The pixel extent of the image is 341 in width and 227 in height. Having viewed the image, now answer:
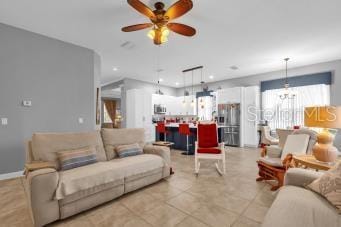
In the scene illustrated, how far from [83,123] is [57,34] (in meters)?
2.03

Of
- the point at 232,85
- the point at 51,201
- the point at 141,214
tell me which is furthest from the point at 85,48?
the point at 232,85

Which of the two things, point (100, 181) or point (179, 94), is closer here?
point (100, 181)

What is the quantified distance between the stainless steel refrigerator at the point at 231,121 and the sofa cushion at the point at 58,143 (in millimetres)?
4984

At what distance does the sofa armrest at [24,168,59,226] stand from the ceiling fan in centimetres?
211

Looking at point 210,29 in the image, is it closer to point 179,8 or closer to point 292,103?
point 179,8

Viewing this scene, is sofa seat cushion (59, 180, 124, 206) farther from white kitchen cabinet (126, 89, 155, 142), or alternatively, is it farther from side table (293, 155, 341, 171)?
white kitchen cabinet (126, 89, 155, 142)

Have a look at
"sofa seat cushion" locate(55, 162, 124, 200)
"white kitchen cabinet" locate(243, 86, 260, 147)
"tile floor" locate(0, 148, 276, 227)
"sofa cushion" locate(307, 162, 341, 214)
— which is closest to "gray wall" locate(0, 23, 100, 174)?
"tile floor" locate(0, 148, 276, 227)

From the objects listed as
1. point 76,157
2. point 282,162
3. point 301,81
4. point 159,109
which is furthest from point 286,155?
point 159,109

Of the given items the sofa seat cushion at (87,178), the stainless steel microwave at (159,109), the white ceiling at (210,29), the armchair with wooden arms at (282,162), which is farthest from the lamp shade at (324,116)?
the stainless steel microwave at (159,109)

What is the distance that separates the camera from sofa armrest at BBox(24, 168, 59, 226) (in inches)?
65.8

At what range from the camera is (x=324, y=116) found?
192 centimetres

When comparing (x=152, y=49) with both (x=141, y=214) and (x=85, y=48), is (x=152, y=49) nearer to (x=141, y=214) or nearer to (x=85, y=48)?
(x=85, y=48)

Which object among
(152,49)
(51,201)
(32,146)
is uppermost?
(152,49)

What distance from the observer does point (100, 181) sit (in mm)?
2074
